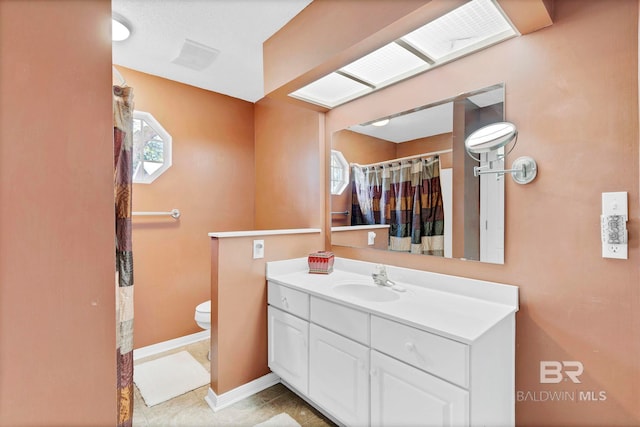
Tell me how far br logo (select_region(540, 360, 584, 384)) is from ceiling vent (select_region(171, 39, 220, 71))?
2.73 meters

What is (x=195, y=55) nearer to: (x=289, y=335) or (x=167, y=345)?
(x=289, y=335)

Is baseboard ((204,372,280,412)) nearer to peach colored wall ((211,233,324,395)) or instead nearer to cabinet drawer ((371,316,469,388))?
peach colored wall ((211,233,324,395))

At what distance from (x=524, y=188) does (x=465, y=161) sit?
0.34 m

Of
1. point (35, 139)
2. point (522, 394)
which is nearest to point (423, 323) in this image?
point (522, 394)

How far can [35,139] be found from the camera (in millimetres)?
463

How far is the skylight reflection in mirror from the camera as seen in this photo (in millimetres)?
1369

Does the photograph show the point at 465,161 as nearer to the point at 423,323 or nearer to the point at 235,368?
the point at 423,323

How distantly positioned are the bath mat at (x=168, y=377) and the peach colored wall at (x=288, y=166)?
138 centimetres

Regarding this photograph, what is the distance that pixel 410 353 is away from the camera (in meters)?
1.26

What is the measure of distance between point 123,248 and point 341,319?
1.12m

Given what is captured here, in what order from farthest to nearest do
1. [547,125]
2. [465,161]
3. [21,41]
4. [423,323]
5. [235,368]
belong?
[235,368] < [465,161] < [547,125] < [423,323] < [21,41]

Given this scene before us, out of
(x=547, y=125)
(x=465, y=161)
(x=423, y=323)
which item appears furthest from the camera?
(x=465, y=161)

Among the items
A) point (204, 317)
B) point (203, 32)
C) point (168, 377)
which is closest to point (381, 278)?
point (204, 317)

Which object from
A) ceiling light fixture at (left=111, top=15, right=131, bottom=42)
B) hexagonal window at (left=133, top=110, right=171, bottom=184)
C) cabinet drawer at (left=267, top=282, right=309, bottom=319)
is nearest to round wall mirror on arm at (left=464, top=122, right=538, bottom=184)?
cabinet drawer at (left=267, top=282, right=309, bottom=319)
